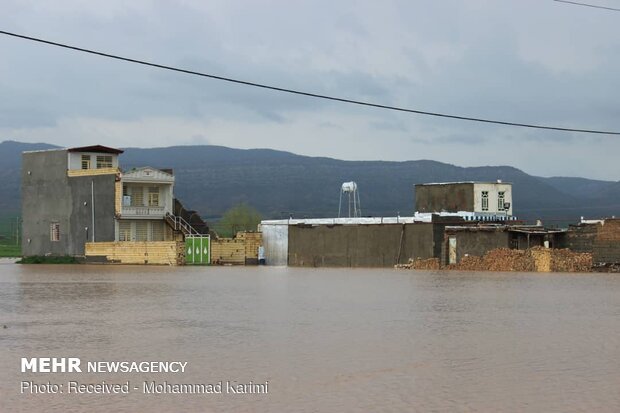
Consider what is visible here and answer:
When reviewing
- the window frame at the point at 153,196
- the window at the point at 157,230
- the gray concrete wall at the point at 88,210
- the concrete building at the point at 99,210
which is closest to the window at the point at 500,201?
the concrete building at the point at 99,210

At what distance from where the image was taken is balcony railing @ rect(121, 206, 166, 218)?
76.7m

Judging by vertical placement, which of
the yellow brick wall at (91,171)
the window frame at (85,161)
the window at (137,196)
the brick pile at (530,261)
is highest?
the window frame at (85,161)

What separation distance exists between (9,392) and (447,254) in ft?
159

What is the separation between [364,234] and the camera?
67.0m

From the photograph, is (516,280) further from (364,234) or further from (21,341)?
(21,341)

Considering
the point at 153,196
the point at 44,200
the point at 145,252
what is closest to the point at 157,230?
the point at 153,196

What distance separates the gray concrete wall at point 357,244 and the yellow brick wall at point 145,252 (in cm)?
911

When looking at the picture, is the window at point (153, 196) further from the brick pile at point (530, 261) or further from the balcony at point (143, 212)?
the brick pile at point (530, 261)

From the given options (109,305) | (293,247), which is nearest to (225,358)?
(109,305)

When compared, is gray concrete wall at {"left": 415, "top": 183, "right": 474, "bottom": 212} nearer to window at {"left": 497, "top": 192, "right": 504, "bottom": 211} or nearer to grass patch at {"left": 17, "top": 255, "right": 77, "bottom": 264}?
window at {"left": 497, "top": 192, "right": 504, "bottom": 211}

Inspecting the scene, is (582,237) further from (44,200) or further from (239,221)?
(239,221)

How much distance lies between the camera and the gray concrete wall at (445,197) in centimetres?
7112

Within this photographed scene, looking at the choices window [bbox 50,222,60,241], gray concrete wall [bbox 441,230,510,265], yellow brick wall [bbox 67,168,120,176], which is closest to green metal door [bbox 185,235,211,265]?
yellow brick wall [bbox 67,168,120,176]

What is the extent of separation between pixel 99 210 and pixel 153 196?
4.48 m
